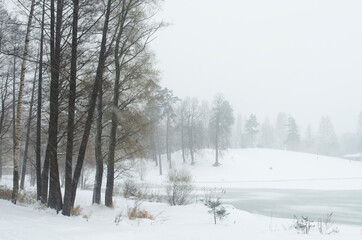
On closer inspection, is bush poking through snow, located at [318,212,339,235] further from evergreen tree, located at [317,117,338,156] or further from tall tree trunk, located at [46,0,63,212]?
evergreen tree, located at [317,117,338,156]

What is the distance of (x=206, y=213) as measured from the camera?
13.7 m

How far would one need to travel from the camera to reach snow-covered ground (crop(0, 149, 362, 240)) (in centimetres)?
700

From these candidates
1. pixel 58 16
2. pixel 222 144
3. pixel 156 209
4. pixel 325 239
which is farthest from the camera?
pixel 222 144

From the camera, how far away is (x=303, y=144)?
344 ft

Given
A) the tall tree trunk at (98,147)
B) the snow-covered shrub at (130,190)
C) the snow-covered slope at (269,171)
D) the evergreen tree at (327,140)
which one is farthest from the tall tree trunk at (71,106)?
the evergreen tree at (327,140)

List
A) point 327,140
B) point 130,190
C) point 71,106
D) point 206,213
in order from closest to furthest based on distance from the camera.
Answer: point 71,106 < point 206,213 < point 130,190 < point 327,140

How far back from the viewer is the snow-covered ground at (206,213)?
23.0ft

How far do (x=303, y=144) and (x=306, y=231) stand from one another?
103 meters

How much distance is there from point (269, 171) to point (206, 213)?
38.7 m

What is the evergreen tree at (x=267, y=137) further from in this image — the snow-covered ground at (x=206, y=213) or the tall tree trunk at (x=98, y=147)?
the tall tree trunk at (x=98, y=147)

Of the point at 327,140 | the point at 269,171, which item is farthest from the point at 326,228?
the point at 327,140

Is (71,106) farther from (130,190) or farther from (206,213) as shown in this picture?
(130,190)

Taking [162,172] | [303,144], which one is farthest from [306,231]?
[303,144]

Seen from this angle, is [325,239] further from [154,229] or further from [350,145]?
[350,145]
